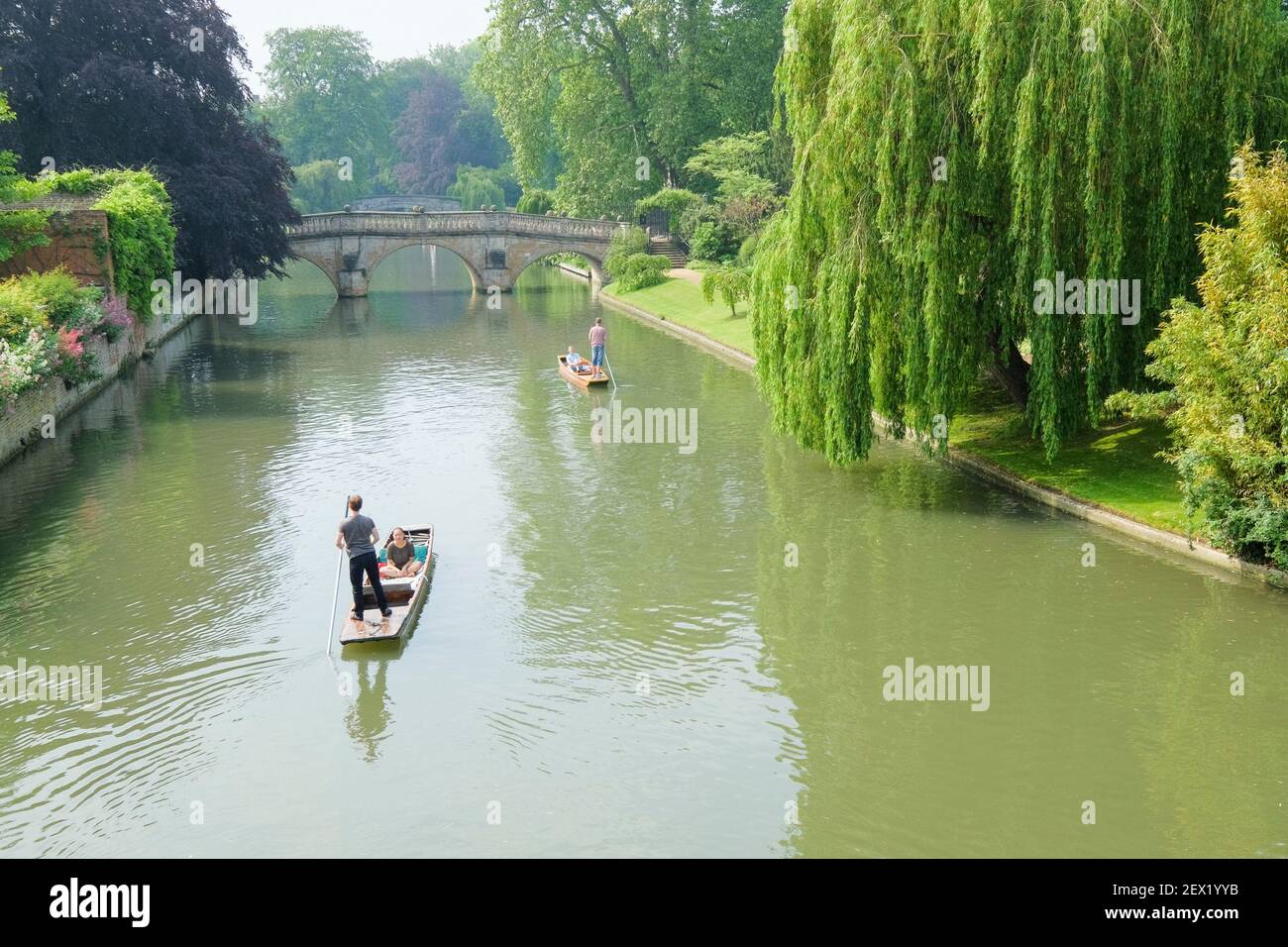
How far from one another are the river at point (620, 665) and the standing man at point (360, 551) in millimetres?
642

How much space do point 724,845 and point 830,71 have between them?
15037mm

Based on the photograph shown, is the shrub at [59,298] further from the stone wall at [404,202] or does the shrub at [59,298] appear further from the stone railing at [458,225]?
the stone wall at [404,202]

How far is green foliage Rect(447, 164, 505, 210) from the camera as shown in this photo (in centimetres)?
10638

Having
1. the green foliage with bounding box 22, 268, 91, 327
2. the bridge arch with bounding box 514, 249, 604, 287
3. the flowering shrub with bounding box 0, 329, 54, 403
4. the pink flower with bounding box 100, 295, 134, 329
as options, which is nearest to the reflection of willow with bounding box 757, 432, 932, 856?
the flowering shrub with bounding box 0, 329, 54, 403

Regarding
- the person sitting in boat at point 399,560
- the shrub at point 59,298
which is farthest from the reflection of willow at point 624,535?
the shrub at point 59,298

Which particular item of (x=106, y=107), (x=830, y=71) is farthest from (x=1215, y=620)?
(x=106, y=107)

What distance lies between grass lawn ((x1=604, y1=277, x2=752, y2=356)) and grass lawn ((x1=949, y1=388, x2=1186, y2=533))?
12.4 m

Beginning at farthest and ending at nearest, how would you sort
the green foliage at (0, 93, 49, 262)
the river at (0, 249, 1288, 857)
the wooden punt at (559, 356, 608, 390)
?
the green foliage at (0, 93, 49, 262) → the wooden punt at (559, 356, 608, 390) → the river at (0, 249, 1288, 857)

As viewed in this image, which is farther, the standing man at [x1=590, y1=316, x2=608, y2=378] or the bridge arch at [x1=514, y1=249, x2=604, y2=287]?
the bridge arch at [x1=514, y1=249, x2=604, y2=287]

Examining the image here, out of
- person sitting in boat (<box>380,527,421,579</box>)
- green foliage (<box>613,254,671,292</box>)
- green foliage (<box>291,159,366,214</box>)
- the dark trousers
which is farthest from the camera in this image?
green foliage (<box>291,159,366,214</box>)

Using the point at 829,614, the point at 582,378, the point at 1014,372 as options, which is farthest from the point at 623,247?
the point at 829,614

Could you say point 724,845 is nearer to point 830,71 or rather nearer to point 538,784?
point 538,784

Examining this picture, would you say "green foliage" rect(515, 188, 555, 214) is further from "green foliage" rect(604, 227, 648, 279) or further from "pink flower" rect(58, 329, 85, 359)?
"pink flower" rect(58, 329, 85, 359)

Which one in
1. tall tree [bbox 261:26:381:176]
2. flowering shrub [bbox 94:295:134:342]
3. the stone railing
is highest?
tall tree [bbox 261:26:381:176]
